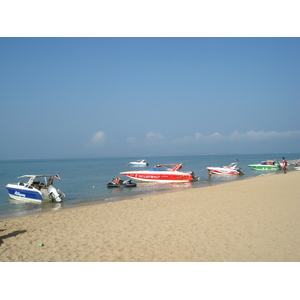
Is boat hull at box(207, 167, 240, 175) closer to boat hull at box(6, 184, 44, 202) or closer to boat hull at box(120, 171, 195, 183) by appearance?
boat hull at box(120, 171, 195, 183)

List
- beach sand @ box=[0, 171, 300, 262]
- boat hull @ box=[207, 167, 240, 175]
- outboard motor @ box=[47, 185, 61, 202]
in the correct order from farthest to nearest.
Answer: boat hull @ box=[207, 167, 240, 175], outboard motor @ box=[47, 185, 61, 202], beach sand @ box=[0, 171, 300, 262]

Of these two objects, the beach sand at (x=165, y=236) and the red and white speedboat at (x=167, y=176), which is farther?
the red and white speedboat at (x=167, y=176)

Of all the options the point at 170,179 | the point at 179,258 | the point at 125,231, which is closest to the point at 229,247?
the point at 179,258

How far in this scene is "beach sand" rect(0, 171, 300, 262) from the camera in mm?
6676

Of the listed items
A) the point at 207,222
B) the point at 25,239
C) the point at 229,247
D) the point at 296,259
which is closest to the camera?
the point at 296,259

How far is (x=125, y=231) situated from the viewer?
9.26m

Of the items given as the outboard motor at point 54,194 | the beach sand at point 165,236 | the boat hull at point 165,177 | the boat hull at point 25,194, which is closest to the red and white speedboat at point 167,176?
the boat hull at point 165,177

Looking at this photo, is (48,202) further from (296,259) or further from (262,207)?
(296,259)

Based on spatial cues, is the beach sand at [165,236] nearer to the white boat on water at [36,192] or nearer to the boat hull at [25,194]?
the white boat on water at [36,192]

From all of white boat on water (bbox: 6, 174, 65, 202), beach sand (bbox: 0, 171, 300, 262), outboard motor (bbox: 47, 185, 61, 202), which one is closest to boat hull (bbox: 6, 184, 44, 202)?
white boat on water (bbox: 6, 174, 65, 202)

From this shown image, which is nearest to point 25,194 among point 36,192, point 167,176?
point 36,192

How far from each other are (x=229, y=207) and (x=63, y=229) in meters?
7.96

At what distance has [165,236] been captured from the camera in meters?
8.35

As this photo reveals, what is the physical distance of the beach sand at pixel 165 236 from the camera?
668 cm
